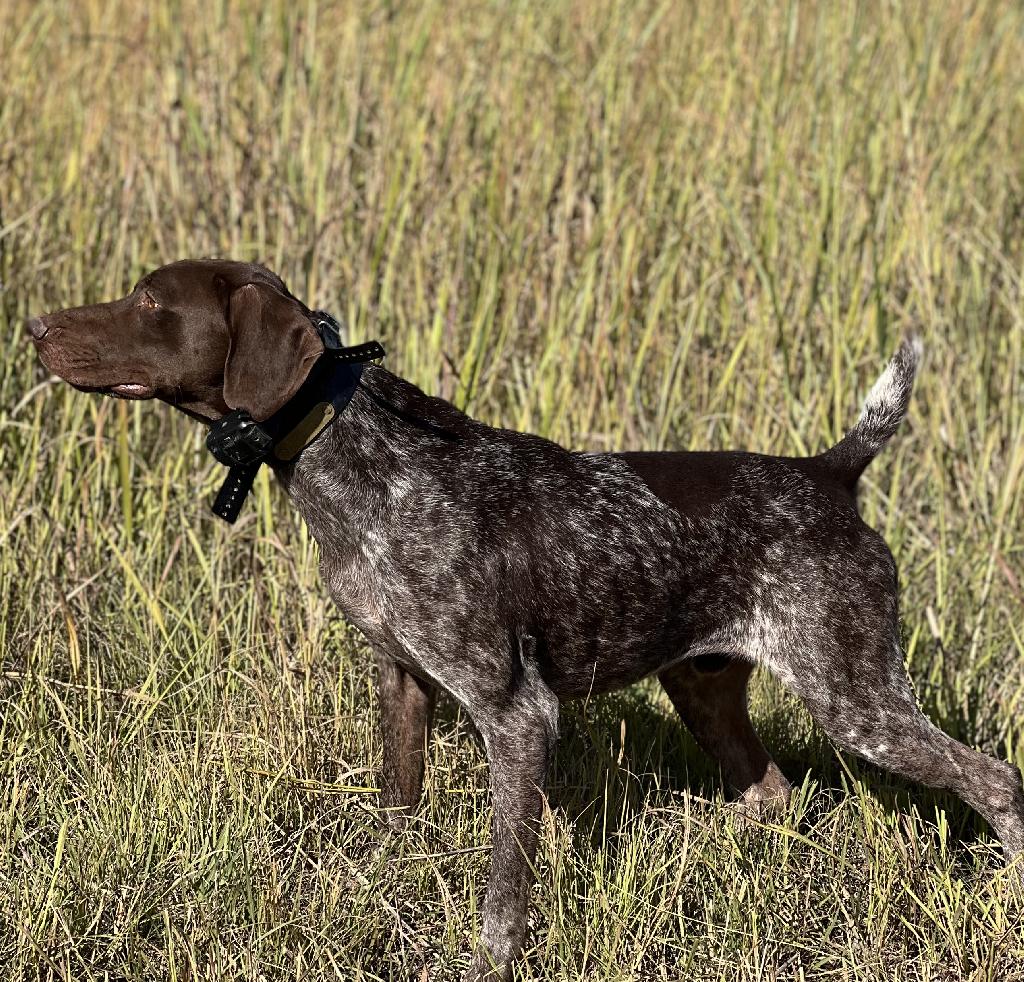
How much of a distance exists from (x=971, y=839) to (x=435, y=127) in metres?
3.84

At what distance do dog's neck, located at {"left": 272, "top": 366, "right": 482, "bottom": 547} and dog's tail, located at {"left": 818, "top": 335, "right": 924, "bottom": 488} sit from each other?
1157 millimetres

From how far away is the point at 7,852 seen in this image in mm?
3635

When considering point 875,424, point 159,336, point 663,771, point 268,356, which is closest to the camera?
point 268,356

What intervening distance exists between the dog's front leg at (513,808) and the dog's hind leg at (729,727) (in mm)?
745

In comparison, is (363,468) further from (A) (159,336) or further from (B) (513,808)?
(B) (513,808)

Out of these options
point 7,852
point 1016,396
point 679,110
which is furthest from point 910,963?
A: point 679,110

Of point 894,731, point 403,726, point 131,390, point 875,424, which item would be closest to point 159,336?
point 131,390

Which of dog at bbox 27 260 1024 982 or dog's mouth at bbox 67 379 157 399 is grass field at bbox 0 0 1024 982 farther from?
dog's mouth at bbox 67 379 157 399

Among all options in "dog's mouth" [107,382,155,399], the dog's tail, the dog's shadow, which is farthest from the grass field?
"dog's mouth" [107,382,155,399]

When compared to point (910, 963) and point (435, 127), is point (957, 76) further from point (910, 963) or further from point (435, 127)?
point (910, 963)

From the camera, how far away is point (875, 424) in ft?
13.1

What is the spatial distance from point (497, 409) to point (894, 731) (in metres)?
2.27

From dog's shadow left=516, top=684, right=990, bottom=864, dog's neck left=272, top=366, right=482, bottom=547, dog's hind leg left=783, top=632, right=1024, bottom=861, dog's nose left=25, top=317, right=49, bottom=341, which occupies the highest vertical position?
dog's nose left=25, top=317, right=49, bottom=341

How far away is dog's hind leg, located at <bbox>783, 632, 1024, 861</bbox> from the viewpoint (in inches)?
148
